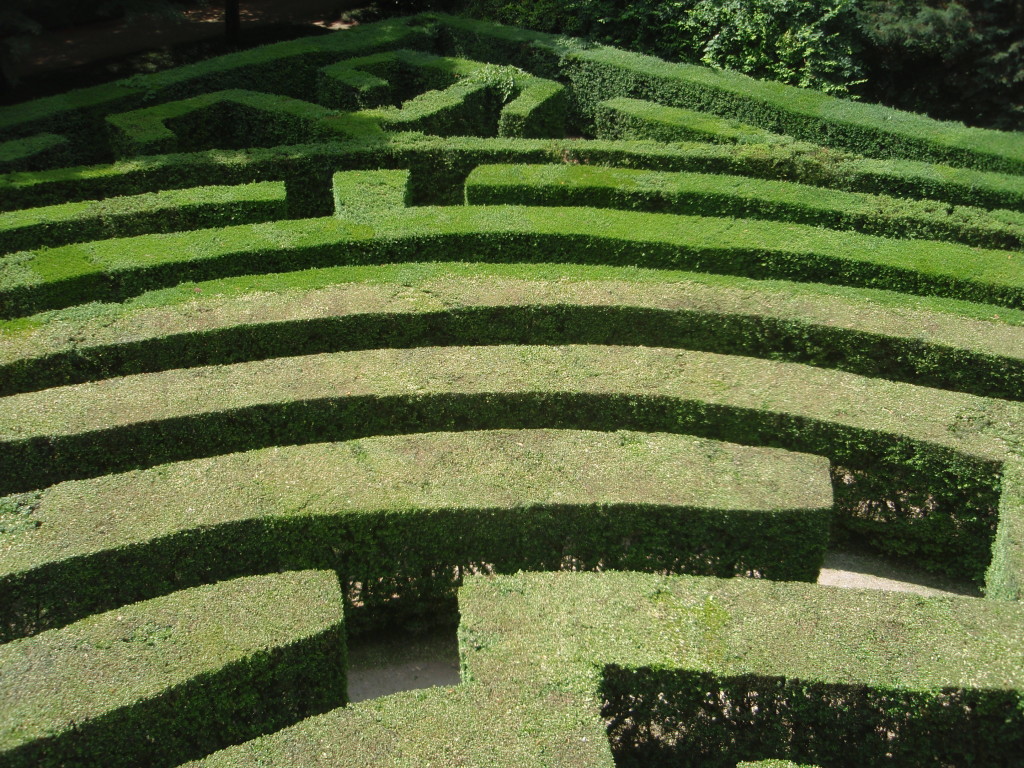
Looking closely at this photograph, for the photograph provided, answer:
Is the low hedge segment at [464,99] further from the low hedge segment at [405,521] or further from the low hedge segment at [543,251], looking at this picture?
the low hedge segment at [405,521]

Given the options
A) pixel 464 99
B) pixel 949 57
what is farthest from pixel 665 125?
pixel 949 57

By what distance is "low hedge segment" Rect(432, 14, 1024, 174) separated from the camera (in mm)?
20656

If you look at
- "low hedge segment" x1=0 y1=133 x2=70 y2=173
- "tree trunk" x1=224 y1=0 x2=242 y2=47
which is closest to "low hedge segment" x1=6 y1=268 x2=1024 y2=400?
"low hedge segment" x1=0 y1=133 x2=70 y2=173

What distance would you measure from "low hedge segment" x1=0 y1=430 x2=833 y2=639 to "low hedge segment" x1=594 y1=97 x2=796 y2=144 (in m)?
11.0

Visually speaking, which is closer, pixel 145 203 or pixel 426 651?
pixel 426 651

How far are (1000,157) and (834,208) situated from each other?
5.34m

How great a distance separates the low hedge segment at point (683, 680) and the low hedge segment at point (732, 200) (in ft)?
31.1

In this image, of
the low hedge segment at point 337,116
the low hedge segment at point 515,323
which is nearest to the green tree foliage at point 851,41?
the low hedge segment at point 337,116

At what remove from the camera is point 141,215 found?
16.7 meters

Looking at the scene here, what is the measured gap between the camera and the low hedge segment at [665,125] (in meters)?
20.5

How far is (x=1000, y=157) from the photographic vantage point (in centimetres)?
2009

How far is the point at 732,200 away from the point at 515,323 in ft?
18.9

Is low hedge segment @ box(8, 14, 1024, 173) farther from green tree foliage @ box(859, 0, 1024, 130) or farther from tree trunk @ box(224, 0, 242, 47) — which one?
green tree foliage @ box(859, 0, 1024, 130)

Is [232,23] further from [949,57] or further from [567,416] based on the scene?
[567,416]
